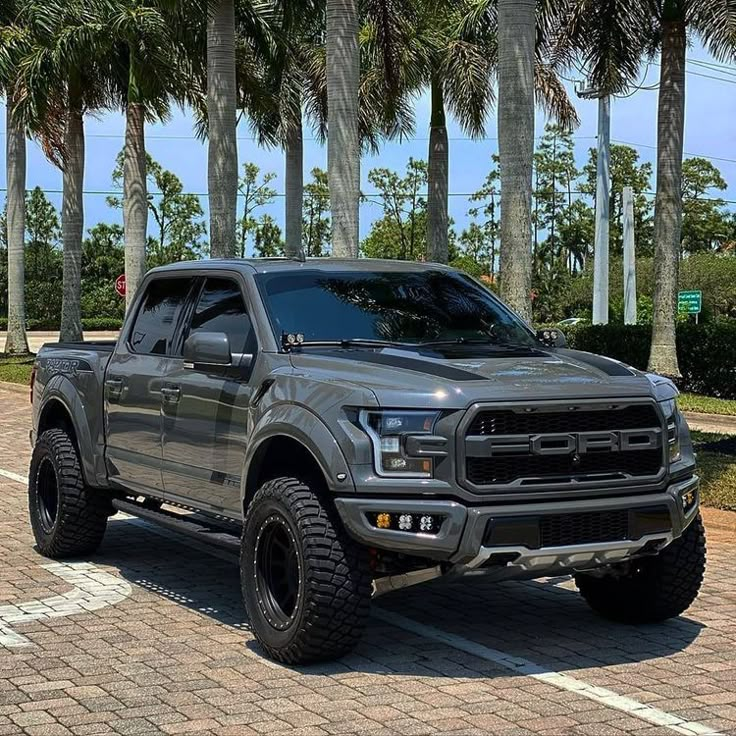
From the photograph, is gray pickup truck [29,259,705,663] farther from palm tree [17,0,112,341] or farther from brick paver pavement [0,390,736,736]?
palm tree [17,0,112,341]

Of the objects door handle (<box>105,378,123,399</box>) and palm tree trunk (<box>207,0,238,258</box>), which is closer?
door handle (<box>105,378,123,399</box>)

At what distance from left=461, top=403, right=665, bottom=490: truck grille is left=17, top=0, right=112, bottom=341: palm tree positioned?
22244 millimetres

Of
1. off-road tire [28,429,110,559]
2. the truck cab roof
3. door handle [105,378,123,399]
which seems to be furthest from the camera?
off-road tire [28,429,110,559]

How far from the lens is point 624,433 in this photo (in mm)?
6000

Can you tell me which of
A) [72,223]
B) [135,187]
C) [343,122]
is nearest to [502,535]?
[343,122]

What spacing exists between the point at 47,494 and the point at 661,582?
4.52 meters

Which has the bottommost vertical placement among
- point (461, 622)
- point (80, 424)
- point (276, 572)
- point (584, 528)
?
point (461, 622)

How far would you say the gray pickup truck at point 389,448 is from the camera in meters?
5.71

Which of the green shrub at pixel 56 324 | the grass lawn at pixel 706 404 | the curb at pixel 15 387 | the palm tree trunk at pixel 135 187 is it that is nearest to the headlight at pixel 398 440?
the grass lawn at pixel 706 404

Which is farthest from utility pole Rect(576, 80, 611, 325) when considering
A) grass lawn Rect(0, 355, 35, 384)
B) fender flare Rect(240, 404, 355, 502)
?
fender flare Rect(240, 404, 355, 502)

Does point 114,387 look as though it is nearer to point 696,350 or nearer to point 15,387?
point 696,350

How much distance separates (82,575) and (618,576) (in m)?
3.62

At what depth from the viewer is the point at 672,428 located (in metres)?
6.37

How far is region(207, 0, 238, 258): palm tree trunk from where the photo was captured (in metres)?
21.1
